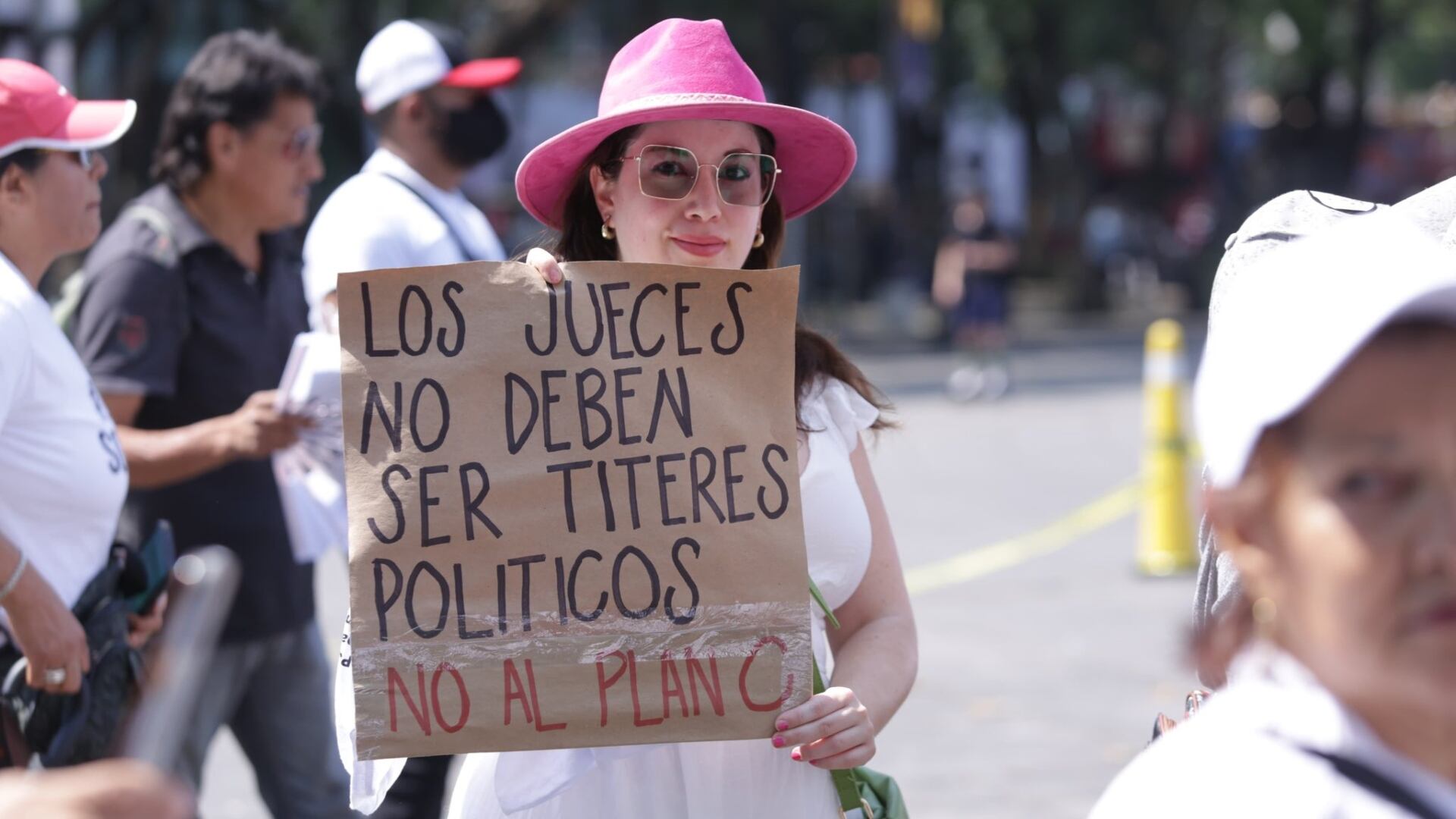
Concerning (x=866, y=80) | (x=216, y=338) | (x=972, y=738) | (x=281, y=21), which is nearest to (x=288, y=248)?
(x=216, y=338)

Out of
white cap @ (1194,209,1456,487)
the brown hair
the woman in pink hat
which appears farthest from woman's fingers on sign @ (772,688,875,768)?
white cap @ (1194,209,1456,487)

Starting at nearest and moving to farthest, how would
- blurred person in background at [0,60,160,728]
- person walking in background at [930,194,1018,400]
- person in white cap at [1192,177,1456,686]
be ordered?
person in white cap at [1192,177,1456,686] → blurred person in background at [0,60,160,728] → person walking in background at [930,194,1018,400]

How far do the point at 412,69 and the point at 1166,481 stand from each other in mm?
5146

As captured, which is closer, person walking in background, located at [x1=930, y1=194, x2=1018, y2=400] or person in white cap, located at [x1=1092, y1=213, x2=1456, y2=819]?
person in white cap, located at [x1=1092, y1=213, x2=1456, y2=819]

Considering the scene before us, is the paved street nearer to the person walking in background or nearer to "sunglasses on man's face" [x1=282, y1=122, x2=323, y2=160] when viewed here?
"sunglasses on man's face" [x1=282, y1=122, x2=323, y2=160]

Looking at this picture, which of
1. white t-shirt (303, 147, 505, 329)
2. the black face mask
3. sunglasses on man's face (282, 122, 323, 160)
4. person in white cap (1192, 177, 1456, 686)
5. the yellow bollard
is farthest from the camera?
the yellow bollard

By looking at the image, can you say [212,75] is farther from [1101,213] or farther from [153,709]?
[1101,213]

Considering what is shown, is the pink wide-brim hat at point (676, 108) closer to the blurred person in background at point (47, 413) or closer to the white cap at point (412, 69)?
the blurred person in background at point (47, 413)

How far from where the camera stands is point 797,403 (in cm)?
287

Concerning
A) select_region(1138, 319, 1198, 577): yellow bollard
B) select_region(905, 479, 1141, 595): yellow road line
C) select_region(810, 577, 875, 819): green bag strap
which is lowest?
select_region(905, 479, 1141, 595): yellow road line

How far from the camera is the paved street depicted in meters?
5.99

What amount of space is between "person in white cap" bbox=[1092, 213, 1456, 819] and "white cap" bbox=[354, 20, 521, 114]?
13.1 feet

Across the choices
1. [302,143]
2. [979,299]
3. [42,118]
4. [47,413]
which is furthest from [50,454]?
[979,299]

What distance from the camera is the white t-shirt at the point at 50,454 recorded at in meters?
3.36
